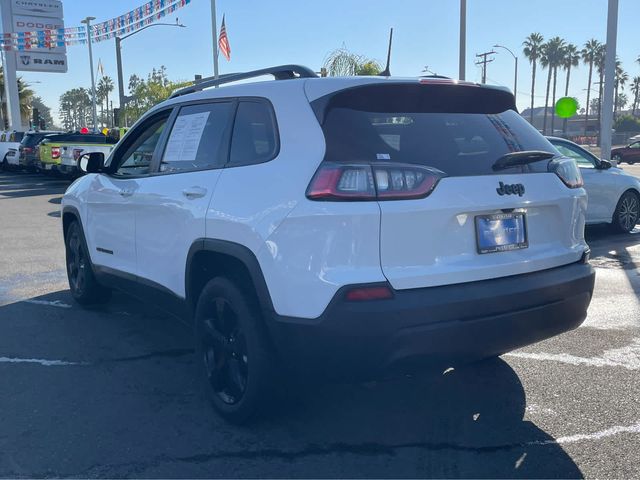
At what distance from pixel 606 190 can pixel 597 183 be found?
8.7 inches

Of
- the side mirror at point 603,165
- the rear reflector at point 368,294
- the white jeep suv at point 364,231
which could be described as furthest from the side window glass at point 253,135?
the side mirror at point 603,165

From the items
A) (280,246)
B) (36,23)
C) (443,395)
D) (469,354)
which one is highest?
(36,23)

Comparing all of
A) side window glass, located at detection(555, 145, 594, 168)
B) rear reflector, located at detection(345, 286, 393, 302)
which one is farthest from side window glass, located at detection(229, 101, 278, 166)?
side window glass, located at detection(555, 145, 594, 168)

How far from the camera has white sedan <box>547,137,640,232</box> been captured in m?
9.80

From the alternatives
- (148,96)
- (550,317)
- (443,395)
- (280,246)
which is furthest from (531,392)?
(148,96)

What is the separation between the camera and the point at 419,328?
304cm

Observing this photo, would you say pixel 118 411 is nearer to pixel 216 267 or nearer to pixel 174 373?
pixel 174 373

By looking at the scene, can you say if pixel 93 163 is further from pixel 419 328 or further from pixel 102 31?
pixel 102 31

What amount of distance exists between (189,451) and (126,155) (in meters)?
2.73

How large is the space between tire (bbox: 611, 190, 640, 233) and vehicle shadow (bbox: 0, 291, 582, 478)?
6466 millimetres

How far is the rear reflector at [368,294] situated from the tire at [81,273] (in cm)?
345

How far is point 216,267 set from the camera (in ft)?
12.6

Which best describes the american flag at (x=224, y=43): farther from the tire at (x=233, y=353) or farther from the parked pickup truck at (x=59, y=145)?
the tire at (x=233, y=353)

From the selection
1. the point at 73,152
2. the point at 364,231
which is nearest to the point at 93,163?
the point at 364,231
